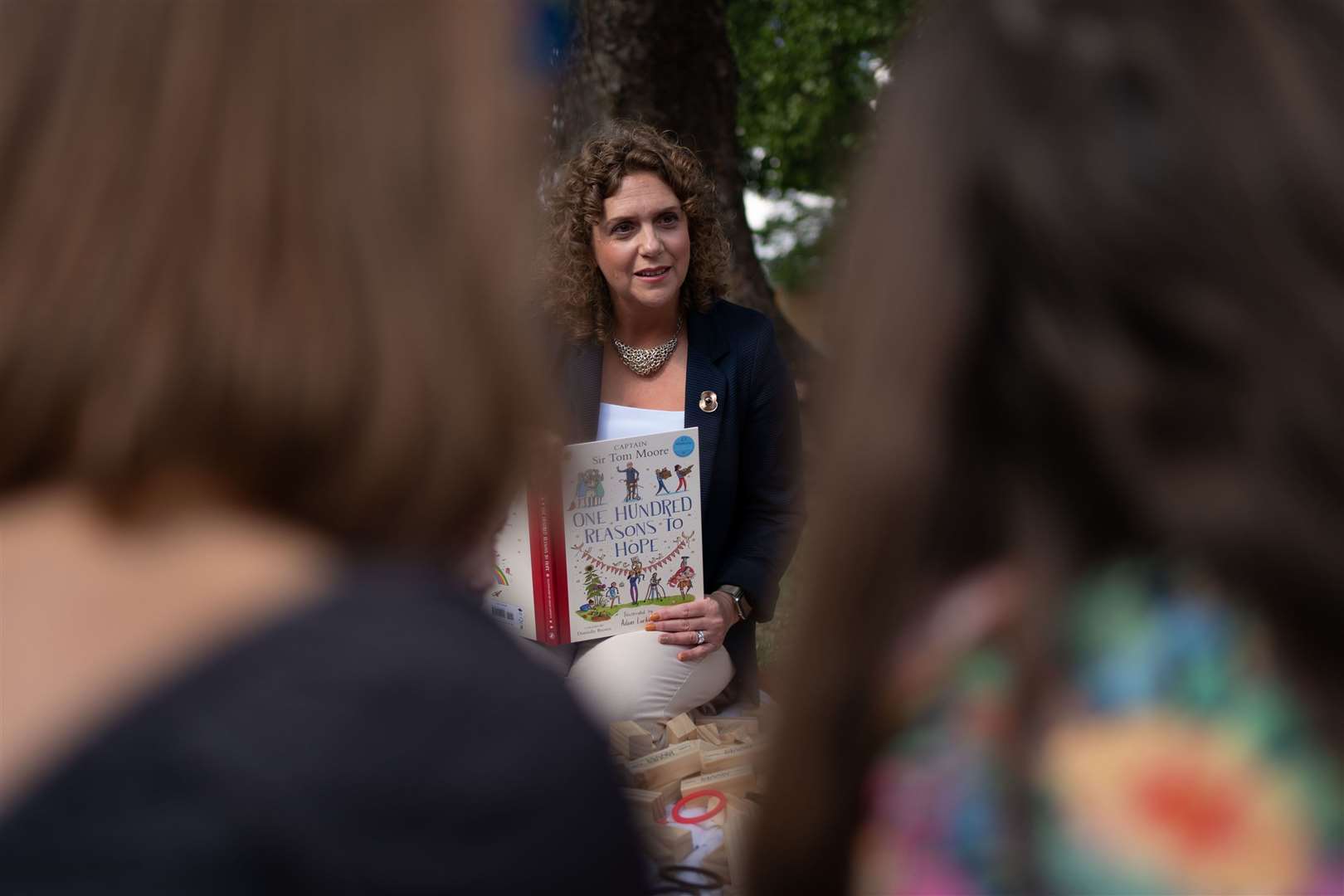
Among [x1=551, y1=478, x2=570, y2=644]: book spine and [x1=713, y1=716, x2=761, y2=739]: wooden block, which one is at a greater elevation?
[x1=551, y1=478, x2=570, y2=644]: book spine

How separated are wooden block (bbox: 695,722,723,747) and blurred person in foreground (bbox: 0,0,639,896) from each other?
7.18ft

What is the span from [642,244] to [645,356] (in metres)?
0.32

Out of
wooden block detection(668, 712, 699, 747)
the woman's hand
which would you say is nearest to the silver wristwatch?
the woman's hand

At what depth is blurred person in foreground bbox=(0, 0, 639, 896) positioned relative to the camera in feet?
2.02

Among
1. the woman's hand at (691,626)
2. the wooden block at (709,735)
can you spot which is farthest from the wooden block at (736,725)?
the woman's hand at (691,626)

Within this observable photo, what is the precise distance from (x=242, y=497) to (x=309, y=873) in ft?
0.77

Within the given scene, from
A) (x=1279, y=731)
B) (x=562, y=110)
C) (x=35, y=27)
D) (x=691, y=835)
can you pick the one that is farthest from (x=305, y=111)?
(x=562, y=110)

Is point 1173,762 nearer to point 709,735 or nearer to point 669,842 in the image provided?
point 669,842

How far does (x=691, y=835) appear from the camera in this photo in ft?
8.18

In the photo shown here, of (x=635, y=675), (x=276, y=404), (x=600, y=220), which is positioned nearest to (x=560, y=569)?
(x=635, y=675)

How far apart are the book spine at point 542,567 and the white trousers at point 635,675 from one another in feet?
0.41

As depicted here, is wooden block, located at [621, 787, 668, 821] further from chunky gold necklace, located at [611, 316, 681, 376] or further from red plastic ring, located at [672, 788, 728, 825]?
chunky gold necklace, located at [611, 316, 681, 376]

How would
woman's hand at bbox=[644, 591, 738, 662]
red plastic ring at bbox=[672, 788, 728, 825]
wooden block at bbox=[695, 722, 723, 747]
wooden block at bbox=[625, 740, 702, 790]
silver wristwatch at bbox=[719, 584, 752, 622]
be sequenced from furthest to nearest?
1. silver wristwatch at bbox=[719, 584, 752, 622]
2. woman's hand at bbox=[644, 591, 738, 662]
3. wooden block at bbox=[695, 722, 723, 747]
4. wooden block at bbox=[625, 740, 702, 790]
5. red plastic ring at bbox=[672, 788, 728, 825]

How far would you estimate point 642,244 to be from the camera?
3428mm
